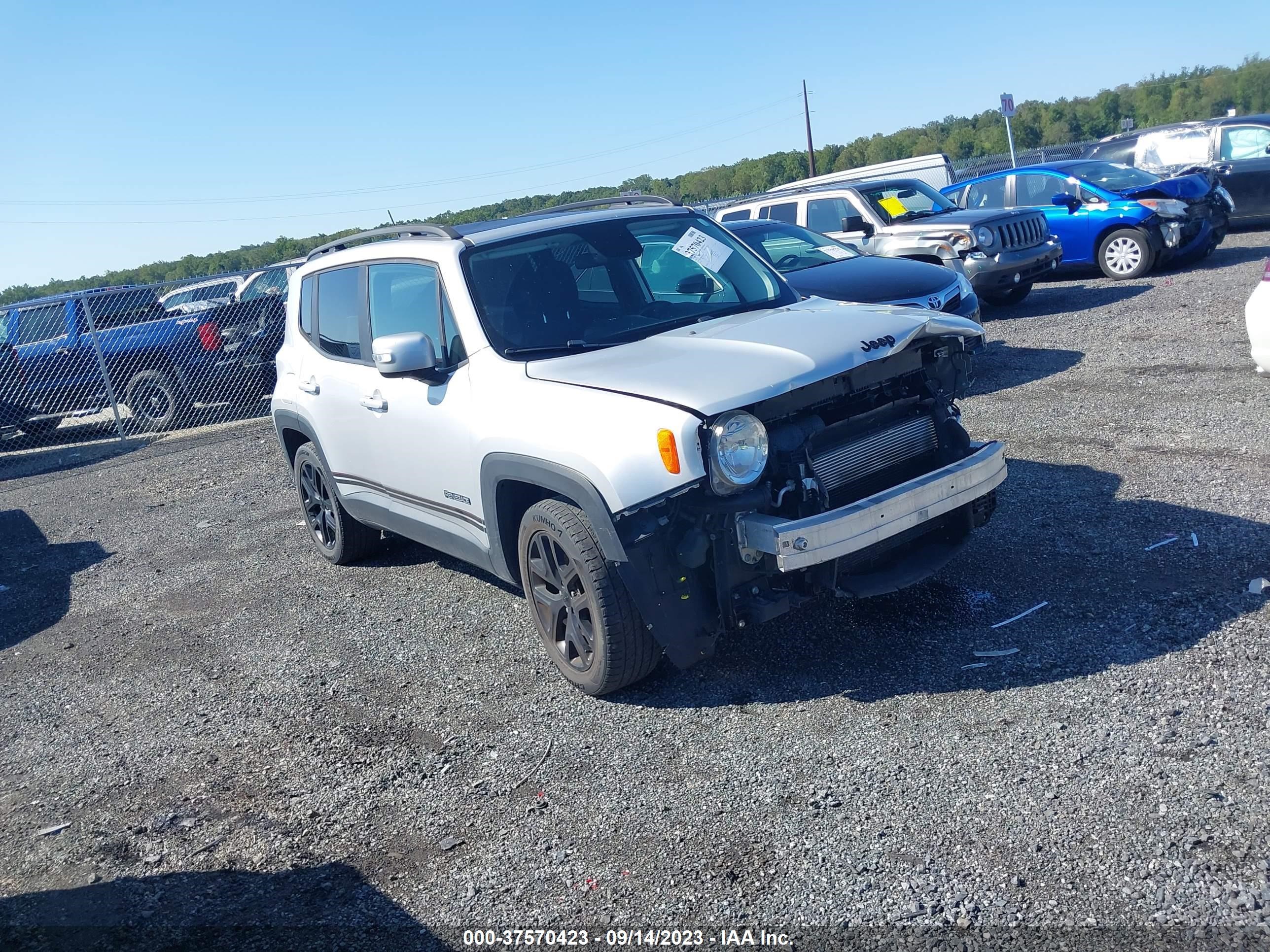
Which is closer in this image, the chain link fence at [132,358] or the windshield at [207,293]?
the chain link fence at [132,358]

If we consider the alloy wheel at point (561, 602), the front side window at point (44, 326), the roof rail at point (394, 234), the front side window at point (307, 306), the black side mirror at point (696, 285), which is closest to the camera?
the alloy wheel at point (561, 602)

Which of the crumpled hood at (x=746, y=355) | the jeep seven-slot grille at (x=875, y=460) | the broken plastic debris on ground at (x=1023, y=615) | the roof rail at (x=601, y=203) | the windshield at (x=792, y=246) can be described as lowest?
the broken plastic debris on ground at (x=1023, y=615)

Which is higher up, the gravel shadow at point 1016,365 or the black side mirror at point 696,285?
the black side mirror at point 696,285

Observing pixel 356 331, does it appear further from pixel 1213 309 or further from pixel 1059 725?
pixel 1213 309

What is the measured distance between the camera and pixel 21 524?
10.1 meters

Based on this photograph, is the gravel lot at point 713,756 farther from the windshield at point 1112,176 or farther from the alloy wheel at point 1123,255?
the windshield at point 1112,176

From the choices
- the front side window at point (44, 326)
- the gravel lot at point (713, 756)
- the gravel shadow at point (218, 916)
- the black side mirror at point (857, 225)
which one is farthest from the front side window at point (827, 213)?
the gravel shadow at point (218, 916)

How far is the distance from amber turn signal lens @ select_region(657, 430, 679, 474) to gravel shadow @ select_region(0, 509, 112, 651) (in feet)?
16.3

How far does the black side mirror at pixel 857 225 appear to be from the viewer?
11820 mm

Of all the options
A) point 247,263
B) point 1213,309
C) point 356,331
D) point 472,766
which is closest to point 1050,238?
point 1213,309

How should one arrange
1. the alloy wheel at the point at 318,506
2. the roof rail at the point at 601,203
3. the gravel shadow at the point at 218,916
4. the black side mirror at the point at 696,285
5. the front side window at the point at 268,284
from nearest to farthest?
the gravel shadow at the point at 218,916 → the black side mirror at the point at 696,285 → the roof rail at the point at 601,203 → the alloy wheel at the point at 318,506 → the front side window at the point at 268,284

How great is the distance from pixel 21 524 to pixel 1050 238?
11.3 metres

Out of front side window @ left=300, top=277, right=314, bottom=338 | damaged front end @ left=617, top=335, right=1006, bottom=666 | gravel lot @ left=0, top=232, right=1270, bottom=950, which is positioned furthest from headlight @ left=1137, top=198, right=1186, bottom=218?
front side window @ left=300, top=277, right=314, bottom=338

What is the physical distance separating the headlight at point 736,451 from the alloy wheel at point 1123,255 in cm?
1164
